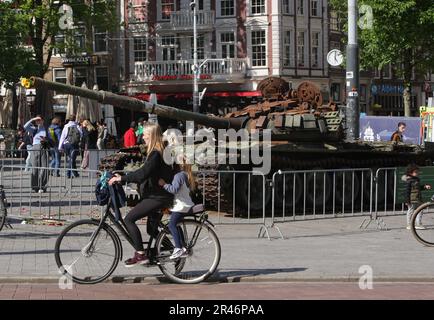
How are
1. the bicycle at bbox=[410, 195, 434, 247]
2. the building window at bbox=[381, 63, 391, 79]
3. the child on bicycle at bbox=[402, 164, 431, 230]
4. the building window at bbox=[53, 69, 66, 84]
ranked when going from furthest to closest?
the building window at bbox=[381, 63, 391, 79], the building window at bbox=[53, 69, 66, 84], the child on bicycle at bbox=[402, 164, 431, 230], the bicycle at bbox=[410, 195, 434, 247]

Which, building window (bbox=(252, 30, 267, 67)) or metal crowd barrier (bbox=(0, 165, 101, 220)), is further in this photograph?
building window (bbox=(252, 30, 267, 67))

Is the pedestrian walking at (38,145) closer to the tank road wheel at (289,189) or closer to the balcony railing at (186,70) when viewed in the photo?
the tank road wheel at (289,189)

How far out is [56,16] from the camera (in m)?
36.6

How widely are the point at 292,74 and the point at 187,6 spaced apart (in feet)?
23.6

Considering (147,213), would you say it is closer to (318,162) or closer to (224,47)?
(318,162)

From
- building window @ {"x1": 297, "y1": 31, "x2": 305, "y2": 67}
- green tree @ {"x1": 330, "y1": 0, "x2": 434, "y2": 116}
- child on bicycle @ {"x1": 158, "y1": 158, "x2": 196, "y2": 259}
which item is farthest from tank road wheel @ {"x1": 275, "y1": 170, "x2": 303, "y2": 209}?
building window @ {"x1": 297, "y1": 31, "x2": 305, "y2": 67}

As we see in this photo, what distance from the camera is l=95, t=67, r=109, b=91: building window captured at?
48969mm

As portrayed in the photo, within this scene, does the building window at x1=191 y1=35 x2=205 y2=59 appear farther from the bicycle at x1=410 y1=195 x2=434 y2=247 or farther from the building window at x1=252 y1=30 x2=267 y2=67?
the bicycle at x1=410 y1=195 x2=434 y2=247

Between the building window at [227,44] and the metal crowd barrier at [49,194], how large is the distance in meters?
31.3

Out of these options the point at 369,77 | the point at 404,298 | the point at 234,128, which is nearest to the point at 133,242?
the point at 404,298

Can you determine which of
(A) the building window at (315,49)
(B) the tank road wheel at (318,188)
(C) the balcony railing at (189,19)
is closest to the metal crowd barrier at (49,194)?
(B) the tank road wheel at (318,188)

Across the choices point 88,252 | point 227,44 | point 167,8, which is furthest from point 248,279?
point 167,8

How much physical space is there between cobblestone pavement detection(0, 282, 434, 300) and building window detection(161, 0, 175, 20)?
1564 inches

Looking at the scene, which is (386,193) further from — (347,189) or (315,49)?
(315,49)
